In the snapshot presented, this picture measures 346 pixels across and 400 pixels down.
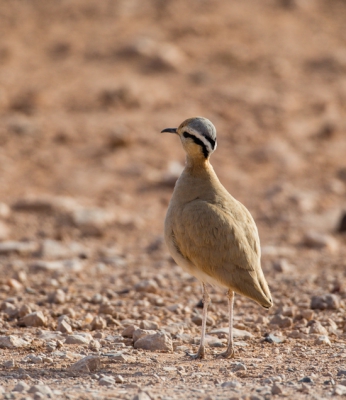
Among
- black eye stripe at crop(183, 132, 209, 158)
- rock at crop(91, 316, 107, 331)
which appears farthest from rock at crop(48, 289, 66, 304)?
black eye stripe at crop(183, 132, 209, 158)

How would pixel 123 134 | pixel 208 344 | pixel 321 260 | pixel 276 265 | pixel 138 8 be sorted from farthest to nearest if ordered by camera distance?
pixel 138 8 < pixel 123 134 < pixel 321 260 < pixel 276 265 < pixel 208 344

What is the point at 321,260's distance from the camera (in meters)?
10.2

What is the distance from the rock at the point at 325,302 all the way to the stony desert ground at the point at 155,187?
1.2 inches

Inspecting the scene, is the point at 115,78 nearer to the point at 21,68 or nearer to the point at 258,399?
the point at 21,68

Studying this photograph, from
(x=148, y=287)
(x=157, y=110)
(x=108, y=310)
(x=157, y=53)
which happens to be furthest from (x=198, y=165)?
(x=157, y=53)

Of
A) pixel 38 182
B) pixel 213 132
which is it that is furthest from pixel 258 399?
pixel 38 182

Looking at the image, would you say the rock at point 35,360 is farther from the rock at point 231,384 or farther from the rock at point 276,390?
the rock at point 276,390

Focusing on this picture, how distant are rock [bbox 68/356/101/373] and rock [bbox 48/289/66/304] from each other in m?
2.09

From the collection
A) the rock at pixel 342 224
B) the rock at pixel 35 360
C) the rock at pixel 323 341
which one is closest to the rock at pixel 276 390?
the rock at pixel 323 341

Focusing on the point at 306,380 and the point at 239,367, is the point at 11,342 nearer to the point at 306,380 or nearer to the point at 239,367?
the point at 239,367

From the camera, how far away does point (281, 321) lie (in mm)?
6980

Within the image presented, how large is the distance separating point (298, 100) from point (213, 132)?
37.2 feet

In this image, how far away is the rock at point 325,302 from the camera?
7449 millimetres

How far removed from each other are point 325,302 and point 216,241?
82.6 inches
